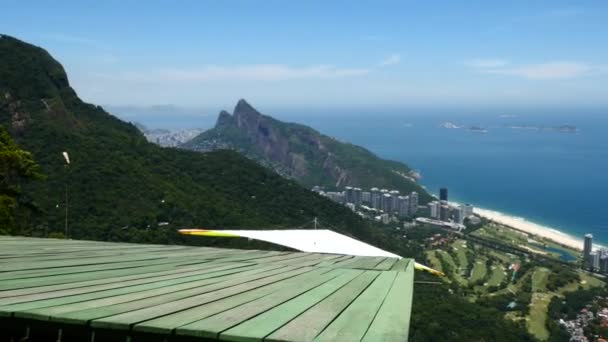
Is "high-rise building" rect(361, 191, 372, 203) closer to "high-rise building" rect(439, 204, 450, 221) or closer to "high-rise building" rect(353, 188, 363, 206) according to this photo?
"high-rise building" rect(353, 188, 363, 206)

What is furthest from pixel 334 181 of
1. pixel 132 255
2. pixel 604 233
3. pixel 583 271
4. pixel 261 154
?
pixel 132 255

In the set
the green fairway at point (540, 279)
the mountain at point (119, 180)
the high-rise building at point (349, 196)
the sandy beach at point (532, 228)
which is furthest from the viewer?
the high-rise building at point (349, 196)

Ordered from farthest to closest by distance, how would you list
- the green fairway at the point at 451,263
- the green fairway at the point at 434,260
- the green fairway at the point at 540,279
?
the green fairway at the point at 434,260 → the green fairway at the point at 451,263 → the green fairway at the point at 540,279

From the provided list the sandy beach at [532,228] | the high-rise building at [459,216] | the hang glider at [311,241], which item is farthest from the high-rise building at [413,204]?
the hang glider at [311,241]

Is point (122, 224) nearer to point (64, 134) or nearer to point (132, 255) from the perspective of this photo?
point (64, 134)

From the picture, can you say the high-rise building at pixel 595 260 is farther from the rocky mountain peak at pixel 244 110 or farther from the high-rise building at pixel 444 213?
the rocky mountain peak at pixel 244 110

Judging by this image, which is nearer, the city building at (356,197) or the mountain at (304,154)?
the city building at (356,197)

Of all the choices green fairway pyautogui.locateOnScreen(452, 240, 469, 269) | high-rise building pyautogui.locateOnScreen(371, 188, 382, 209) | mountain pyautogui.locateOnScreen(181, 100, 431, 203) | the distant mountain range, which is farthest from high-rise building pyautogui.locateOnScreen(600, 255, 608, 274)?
the distant mountain range
